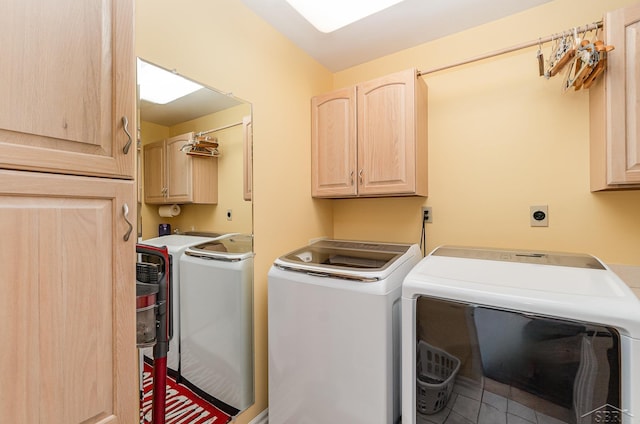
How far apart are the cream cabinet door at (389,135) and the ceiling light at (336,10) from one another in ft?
1.26

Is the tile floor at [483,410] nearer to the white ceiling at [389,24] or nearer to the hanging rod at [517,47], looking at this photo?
the hanging rod at [517,47]

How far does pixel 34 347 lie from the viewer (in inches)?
24.4

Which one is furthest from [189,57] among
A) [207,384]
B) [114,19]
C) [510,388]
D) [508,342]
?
[510,388]

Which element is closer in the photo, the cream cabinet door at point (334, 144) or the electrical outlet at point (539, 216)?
the electrical outlet at point (539, 216)

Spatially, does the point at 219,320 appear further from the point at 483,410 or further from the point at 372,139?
the point at 372,139

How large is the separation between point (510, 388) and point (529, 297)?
0.35m

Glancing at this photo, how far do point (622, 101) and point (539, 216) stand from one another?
2.18 feet

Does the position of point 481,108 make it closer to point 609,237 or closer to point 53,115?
point 609,237

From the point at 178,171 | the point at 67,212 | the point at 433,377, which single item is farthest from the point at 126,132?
the point at 433,377

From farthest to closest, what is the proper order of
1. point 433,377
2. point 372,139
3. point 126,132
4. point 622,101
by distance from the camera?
point 372,139 < point 622,101 < point 433,377 < point 126,132

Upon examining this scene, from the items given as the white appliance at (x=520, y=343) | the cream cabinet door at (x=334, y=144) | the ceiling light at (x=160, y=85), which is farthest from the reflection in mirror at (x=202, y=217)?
the white appliance at (x=520, y=343)

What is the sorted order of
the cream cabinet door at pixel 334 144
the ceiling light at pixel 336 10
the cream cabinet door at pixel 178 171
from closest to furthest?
the cream cabinet door at pixel 178 171, the ceiling light at pixel 336 10, the cream cabinet door at pixel 334 144

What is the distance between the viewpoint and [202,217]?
1551 millimetres

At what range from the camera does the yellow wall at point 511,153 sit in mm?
1572
